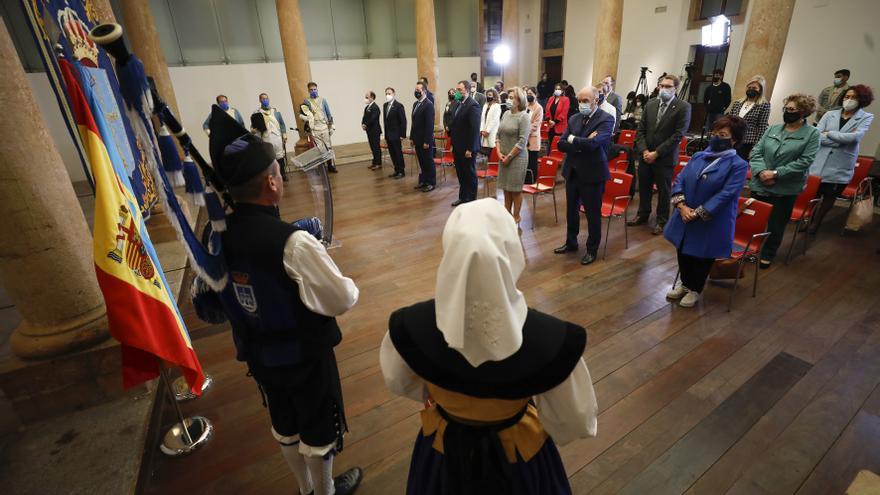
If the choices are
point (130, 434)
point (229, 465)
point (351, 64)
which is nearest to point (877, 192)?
point (229, 465)

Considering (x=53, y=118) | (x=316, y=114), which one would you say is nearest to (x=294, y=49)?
(x=316, y=114)

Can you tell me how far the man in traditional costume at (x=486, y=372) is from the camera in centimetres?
88

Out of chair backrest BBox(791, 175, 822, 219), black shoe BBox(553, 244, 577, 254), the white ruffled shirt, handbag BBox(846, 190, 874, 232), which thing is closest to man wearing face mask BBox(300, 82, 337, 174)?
black shoe BBox(553, 244, 577, 254)

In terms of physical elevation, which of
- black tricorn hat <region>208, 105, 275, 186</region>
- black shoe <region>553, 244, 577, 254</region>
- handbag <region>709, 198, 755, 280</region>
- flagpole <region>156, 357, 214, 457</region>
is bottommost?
flagpole <region>156, 357, 214, 457</region>

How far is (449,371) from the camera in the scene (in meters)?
1.05

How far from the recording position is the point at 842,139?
409 cm

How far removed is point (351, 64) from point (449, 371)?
11.4 meters

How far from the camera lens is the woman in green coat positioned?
352 centimetres

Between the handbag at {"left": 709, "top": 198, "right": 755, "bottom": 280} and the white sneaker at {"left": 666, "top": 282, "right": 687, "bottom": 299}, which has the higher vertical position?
the handbag at {"left": 709, "top": 198, "right": 755, "bottom": 280}

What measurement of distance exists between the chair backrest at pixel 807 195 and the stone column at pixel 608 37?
5378mm

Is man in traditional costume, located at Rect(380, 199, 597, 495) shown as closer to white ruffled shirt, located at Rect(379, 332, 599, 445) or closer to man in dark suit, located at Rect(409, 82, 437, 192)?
white ruffled shirt, located at Rect(379, 332, 599, 445)

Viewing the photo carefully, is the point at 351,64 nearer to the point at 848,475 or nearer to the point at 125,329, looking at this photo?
the point at 125,329

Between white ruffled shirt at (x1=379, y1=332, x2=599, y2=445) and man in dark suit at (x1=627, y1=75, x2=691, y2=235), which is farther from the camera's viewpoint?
man in dark suit at (x1=627, y1=75, x2=691, y2=235)

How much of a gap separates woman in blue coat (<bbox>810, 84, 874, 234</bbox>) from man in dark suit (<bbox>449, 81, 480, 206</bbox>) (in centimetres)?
358
